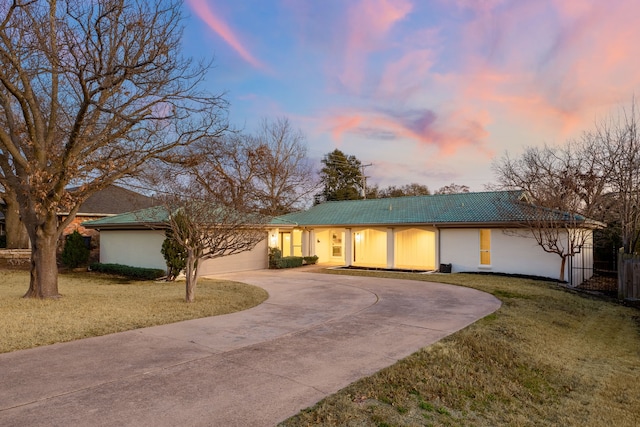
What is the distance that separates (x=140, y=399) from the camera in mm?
4145

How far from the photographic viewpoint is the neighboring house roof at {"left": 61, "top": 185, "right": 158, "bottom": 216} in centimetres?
2355

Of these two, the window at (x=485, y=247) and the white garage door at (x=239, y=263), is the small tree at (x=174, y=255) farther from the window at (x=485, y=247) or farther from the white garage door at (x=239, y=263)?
the window at (x=485, y=247)

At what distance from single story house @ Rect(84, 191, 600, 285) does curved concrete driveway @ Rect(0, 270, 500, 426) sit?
8.37 meters

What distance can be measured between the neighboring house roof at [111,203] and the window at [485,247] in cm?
1851

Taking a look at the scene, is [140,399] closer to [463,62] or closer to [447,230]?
[463,62]

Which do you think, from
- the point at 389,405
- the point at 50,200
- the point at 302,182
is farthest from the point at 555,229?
the point at 302,182

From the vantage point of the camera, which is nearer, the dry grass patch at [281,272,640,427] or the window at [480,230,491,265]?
the dry grass patch at [281,272,640,427]

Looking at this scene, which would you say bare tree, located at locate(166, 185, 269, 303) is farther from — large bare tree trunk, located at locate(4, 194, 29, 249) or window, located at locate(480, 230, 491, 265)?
large bare tree trunk, located at locate(4, 194, 29, 249)

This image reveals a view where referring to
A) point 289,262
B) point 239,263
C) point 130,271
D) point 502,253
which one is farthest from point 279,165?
point 502,253

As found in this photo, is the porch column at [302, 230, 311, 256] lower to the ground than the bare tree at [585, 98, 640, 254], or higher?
lower

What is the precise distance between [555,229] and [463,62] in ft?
24.3

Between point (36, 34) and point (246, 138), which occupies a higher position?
point (246, 138)

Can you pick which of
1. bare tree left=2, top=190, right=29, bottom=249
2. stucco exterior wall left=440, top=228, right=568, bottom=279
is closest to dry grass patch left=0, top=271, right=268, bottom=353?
bare tree left=2, top=190, right=29, bottom=249

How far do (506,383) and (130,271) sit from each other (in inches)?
634
